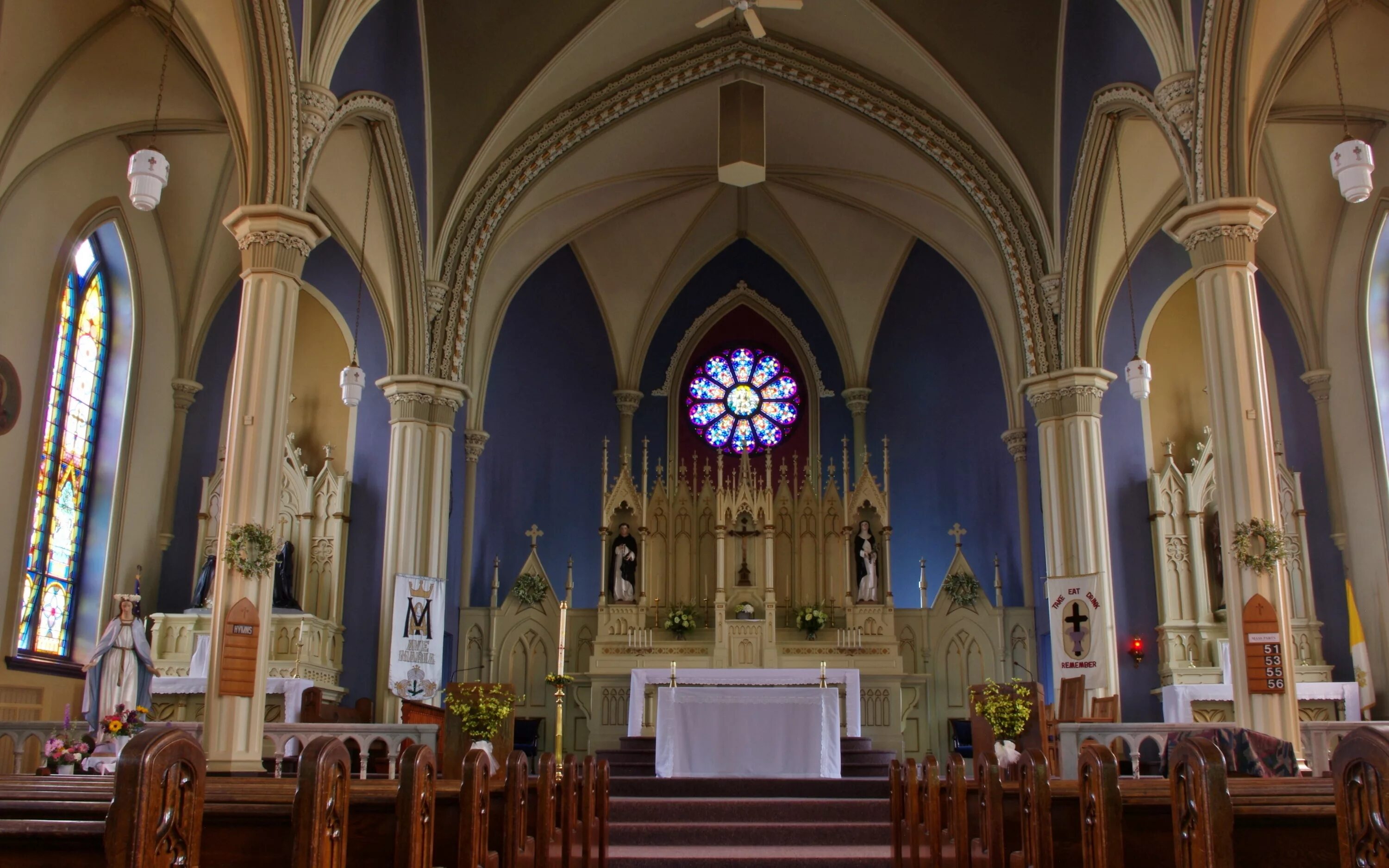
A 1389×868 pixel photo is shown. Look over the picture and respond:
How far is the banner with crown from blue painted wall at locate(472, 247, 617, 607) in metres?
2.78

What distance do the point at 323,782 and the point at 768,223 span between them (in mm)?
16359

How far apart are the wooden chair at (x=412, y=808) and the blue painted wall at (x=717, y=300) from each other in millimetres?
15294

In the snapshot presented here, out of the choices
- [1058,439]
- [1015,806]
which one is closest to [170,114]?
[1058,439]

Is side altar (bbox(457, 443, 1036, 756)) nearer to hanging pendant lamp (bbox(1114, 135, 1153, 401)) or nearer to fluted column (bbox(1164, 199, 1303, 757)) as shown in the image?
hanging pendant lamp (bbox(1114, 135, 1153, 401))

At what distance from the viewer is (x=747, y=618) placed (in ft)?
51.3

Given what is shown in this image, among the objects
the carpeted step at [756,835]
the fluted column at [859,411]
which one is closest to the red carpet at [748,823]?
the carpeted step at [756,835]

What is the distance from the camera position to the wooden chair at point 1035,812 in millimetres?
4180

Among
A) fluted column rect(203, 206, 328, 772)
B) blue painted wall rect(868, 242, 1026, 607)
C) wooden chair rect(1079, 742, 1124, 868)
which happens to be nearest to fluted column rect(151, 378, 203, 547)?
fluted column rect(203, 206, 328, 772)

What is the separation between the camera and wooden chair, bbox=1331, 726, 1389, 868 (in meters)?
2.51

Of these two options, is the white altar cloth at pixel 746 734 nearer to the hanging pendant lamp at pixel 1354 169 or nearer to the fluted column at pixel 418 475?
the fluted column at pixel 418 475

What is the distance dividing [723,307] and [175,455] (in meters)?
8.49

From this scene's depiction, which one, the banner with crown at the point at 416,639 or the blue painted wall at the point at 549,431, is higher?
the blue painted wall at the point at 549,431

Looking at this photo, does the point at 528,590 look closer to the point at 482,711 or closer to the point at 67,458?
the point at 482,711

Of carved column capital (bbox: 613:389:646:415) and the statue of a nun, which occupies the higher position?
carved column capital (bbox: 613:389:646:415)
